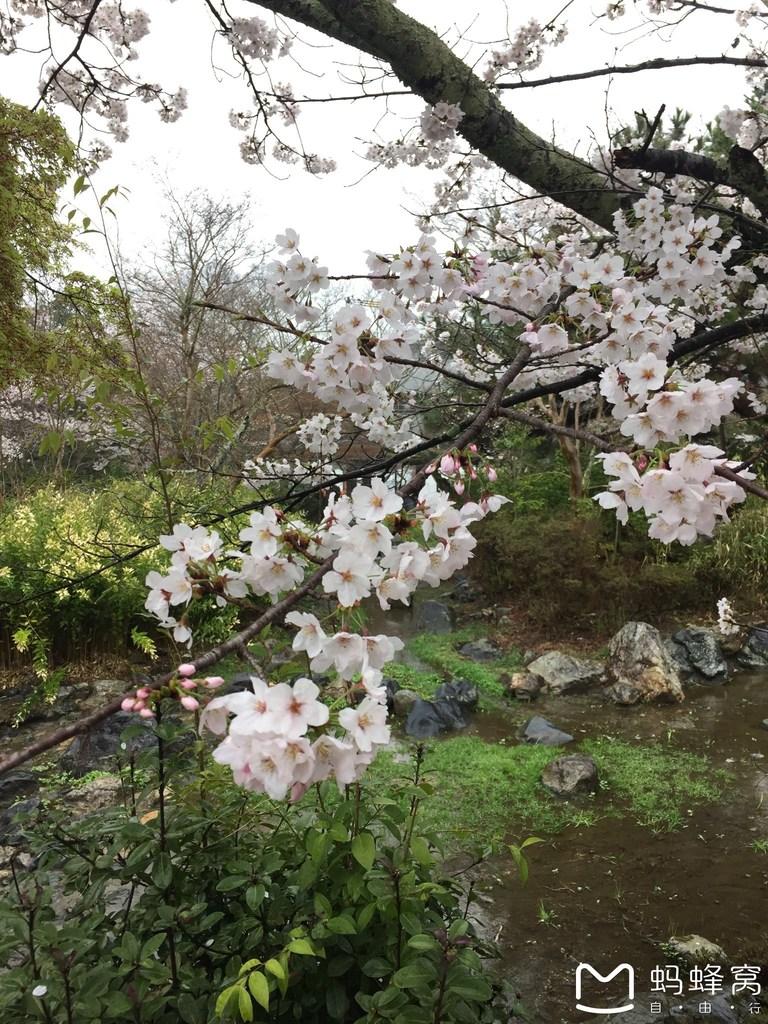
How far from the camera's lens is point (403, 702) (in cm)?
450

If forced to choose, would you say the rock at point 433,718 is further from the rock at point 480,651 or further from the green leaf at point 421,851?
the green leaf at point 421,851

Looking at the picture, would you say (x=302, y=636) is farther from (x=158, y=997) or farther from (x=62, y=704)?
(x=62, y=704)

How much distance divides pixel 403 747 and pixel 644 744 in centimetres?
146

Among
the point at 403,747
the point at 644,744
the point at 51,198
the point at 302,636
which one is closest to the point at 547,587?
the point at 644,744

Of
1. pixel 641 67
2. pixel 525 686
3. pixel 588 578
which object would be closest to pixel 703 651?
pixel 588 578

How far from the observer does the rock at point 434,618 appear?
6.48 metres

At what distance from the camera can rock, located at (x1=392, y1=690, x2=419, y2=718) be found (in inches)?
174

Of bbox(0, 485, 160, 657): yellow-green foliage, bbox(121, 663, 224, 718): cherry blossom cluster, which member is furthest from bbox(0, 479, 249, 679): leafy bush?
bbox(121, 663, 224, 718): cherry blossom cluster

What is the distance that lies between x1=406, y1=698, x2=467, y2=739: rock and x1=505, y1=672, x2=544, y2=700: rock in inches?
20.6

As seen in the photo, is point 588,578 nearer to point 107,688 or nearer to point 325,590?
point 107,688

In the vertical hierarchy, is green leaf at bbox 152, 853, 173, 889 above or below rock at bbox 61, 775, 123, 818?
above

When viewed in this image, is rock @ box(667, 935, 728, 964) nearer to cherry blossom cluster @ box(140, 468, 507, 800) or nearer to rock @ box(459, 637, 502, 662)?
cherry blossom cluster @ box(140, 468, 507, 800)

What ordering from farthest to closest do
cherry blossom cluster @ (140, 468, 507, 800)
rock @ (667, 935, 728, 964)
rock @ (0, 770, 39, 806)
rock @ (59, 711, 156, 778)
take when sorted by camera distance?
rock @ (59, 711, 156, 778)
rock @ (0, 770, 39, 806)
rock @ (667, 935, 728, 964)
cherry blossom cluster @ (140, 468, 507, 800)

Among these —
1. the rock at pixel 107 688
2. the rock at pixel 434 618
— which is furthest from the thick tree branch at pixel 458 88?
the rock at pixel 434 618
